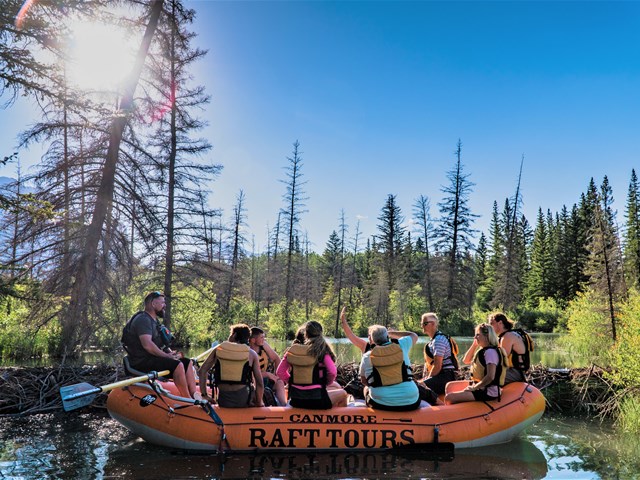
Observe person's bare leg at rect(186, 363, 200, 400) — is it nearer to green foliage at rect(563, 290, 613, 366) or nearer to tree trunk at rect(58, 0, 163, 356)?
tree trunk at rect(58, 0, 163, 356)

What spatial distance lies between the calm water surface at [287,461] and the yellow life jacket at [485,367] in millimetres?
988

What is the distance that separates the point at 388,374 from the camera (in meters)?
6.77

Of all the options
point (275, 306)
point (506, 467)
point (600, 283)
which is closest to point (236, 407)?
point (506, 467)

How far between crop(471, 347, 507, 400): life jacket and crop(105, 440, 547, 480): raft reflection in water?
1.00 meters

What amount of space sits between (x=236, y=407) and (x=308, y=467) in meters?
1.33

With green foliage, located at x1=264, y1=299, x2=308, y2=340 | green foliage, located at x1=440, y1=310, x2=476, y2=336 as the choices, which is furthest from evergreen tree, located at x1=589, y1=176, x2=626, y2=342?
green foliage, located at x1=264, y1=299, x2=308, y2=340

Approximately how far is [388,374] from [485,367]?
155 centimetres

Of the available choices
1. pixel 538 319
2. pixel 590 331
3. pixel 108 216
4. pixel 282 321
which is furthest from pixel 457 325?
pixel 108 216

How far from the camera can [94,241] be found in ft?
43.6

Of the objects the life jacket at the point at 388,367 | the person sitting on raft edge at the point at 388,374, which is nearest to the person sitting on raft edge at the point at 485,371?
the person sitting on raft edge at the point at 388,374

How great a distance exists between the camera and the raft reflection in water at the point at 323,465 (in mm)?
5875

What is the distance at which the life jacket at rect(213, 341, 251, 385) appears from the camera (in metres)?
6.55

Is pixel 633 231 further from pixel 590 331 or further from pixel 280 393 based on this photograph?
pixel 280 393

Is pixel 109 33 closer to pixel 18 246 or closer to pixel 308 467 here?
Result: pixel 18 246
